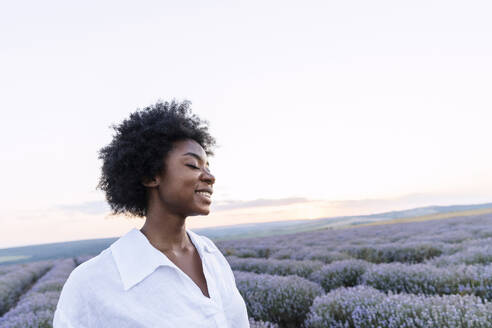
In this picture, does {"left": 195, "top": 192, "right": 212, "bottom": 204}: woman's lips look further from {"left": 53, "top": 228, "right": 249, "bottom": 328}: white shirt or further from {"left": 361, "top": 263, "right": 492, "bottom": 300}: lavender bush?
{"left": 361, "top": 263, "right": 492, "bottom": 300}: lavender bush

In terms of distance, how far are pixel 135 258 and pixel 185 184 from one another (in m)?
0.38

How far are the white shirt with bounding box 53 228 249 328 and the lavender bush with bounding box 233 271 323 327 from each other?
3.39m

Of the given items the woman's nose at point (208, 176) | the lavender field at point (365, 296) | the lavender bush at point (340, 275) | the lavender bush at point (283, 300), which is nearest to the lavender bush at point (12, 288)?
the lavender field at point (365, 296)

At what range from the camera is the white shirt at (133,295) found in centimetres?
138

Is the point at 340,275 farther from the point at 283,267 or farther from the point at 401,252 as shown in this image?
the point at 401,252

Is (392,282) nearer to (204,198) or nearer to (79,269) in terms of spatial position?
(204,198)

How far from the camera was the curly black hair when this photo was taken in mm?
1764

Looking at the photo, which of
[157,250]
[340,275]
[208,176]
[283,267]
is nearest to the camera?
[157,250]

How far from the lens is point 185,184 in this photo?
64.6 inches

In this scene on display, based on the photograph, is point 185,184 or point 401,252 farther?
point 401,252

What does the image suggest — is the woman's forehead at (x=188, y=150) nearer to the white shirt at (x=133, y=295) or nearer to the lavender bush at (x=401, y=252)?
the white shirt at (x=133, y=295)

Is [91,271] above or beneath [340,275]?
above

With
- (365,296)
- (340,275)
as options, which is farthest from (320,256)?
(365,296)

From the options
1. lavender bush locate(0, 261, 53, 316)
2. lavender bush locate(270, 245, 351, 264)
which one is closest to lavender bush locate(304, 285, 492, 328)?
lavender bush locate(270, 245, 351, 264)
